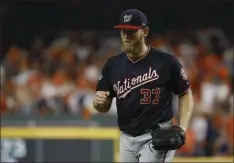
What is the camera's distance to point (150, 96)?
6.33 m

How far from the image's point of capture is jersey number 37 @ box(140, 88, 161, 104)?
6.32 m

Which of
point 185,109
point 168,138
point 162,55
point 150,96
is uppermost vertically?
point 162,55

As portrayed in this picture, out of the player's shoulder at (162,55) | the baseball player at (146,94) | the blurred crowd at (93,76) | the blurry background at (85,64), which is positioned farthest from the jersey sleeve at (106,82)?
the blurred crowd at (93,76)

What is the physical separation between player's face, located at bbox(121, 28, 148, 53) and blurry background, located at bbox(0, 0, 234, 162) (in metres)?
2.91

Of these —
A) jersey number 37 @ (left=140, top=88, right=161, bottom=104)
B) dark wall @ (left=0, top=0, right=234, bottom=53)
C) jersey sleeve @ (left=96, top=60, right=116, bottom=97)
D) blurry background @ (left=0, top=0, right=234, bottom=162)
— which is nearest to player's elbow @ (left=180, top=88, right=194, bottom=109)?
jersey number 37 @ (left=140, top=88, right=161, bottom=104)

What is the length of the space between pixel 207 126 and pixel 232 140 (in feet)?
1.68

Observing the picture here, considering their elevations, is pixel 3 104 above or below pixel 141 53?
below

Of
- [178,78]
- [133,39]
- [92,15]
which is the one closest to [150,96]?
[178,78]

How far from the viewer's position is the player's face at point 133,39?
6.15 m

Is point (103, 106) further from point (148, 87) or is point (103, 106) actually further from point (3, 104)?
point (3, 104)

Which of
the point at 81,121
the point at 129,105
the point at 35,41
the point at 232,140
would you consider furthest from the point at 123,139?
the point at 35,41

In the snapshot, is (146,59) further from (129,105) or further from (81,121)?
(81,121)

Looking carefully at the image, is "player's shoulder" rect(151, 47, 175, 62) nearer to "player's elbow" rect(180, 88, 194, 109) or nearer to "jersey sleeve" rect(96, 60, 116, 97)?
"player's elbow" rect(180, 88, 194, 109)

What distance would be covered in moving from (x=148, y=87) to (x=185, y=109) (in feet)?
1.13
